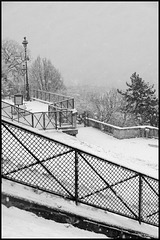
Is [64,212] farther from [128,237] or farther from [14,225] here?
[128,237]

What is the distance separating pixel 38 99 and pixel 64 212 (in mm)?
11463

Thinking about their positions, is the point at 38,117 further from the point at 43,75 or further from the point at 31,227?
the point at 31,227

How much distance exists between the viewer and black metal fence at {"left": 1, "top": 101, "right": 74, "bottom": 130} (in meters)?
10.3

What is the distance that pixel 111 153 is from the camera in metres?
10.6

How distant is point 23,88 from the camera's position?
1334 cm

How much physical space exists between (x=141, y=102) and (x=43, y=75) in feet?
29.2

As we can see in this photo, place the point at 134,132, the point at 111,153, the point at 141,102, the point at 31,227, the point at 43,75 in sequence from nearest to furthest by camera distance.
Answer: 1. the point at 31,227
2. the point at 111,153
3. the point at 134,132
4. the point at 43,75
5. the point at 141,102

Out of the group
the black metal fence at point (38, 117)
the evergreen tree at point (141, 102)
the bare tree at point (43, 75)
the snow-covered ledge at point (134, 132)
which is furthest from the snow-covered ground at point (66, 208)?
the evergreen tree at point (141, 102)

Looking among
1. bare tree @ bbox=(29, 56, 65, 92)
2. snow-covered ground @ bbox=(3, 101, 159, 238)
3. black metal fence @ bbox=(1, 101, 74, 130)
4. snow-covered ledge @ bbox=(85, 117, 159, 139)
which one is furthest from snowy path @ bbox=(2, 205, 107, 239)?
bare tree @ bbox=(29, 56, 65, 92)

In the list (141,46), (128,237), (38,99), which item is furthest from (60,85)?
(141,46)

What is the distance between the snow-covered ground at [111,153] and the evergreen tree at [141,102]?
7.76m

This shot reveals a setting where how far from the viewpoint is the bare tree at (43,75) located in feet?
54.5

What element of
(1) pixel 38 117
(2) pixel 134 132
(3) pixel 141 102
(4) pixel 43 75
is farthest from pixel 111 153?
(3) pixel 141 102

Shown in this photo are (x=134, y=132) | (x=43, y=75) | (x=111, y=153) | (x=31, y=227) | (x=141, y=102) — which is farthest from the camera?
(x=141, y=102)
